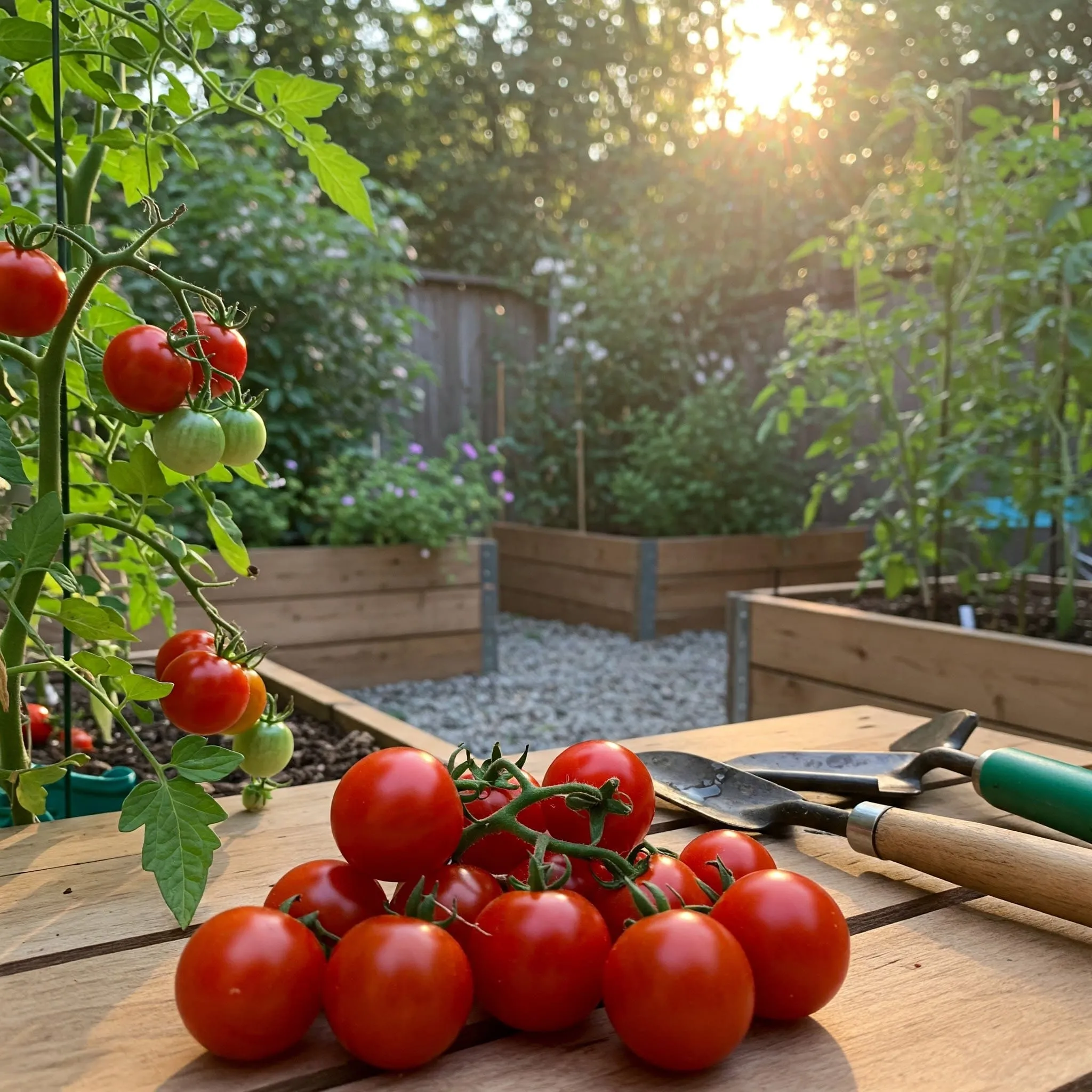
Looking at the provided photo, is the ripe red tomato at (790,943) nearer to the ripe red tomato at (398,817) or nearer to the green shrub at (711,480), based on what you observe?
the ripe red tomato at (398,817)

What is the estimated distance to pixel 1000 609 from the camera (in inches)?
121

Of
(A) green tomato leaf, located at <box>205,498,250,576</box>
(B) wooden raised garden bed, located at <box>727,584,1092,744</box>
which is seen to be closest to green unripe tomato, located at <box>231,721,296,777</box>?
(A) green tomato leaf, located at <box>205,498,250,576</box>

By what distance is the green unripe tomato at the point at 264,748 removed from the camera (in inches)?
39.0

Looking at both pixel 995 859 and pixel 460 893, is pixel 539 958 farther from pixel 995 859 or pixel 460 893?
pixel 995 859

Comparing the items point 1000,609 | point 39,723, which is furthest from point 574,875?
point 1000,609

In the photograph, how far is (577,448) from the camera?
22.1ft

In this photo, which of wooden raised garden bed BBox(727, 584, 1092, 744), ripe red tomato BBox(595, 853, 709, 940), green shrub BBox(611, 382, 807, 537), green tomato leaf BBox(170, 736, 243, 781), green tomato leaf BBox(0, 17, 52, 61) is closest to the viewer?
ripe red tomato BBox(595, 853, 709, 940)

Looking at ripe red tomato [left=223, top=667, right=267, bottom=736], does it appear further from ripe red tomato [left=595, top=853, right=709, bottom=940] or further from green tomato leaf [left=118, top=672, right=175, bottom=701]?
ripe red tomato [left=595, top=853, right=709, bottom=940]

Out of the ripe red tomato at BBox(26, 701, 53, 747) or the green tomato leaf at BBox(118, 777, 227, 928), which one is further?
the ripe red tomato at BBox(26, 701, 53, 747)

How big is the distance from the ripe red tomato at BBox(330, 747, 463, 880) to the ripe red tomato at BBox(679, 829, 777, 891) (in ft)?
0.58

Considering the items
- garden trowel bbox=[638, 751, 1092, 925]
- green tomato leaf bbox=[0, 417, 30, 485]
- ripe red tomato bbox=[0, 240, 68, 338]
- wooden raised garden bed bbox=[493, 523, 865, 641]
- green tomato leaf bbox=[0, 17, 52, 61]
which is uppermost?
green tomato leaf bbox=[0, 17, 52, 61]

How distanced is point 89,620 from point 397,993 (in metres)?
0.42

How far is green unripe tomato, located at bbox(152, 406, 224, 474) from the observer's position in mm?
824

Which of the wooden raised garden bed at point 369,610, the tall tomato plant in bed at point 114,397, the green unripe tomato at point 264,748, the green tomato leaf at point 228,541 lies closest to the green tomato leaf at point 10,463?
the tall tomato plant in bed at point 114,397
